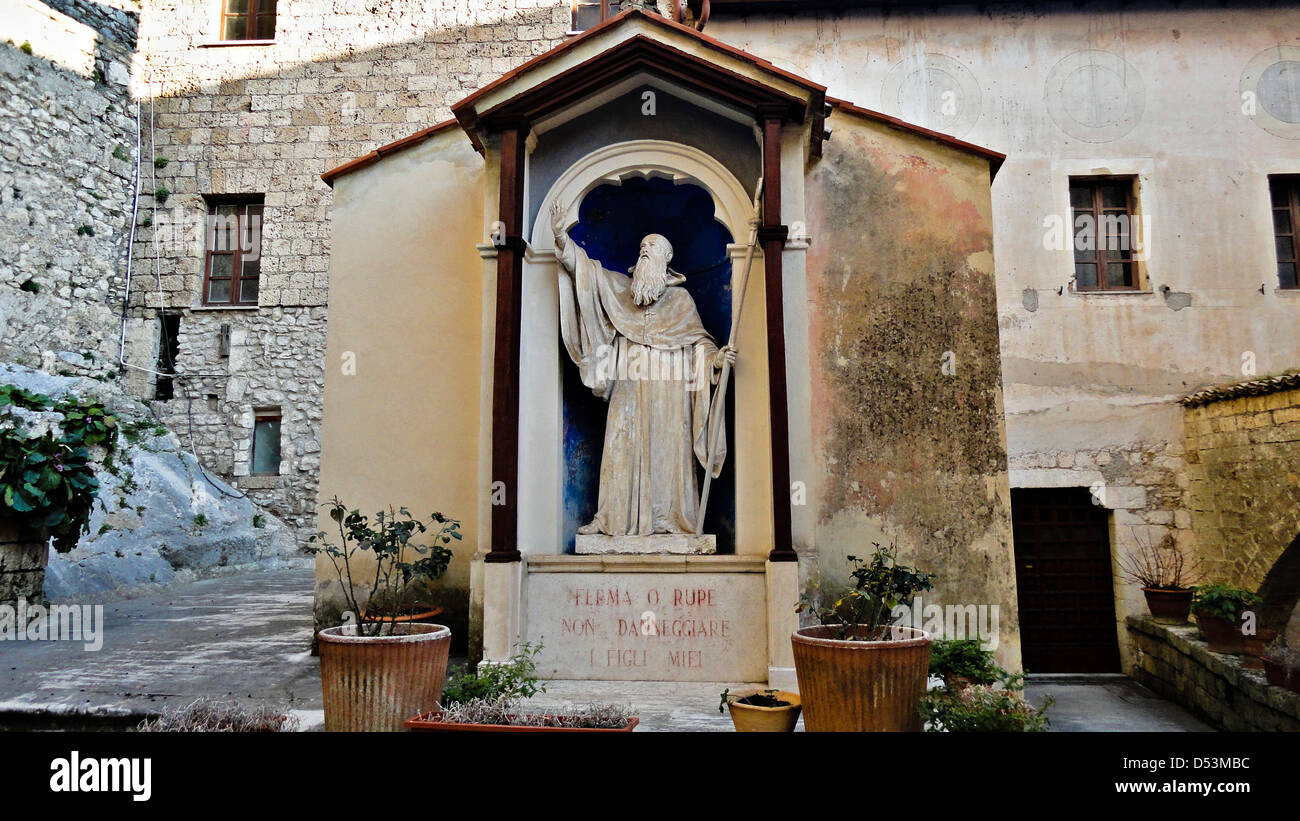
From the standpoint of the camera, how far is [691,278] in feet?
24.4

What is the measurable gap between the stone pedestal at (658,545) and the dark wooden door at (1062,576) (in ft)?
19.9

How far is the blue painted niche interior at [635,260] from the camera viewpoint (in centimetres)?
696

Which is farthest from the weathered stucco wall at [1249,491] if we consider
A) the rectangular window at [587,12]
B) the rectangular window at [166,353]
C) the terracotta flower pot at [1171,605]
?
the rectangular window at [166,353]

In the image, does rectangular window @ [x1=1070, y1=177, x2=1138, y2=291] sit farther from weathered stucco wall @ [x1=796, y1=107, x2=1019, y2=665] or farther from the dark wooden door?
weathered stucco wall @ [x1=796, y1=107, x2=1019, y2=665]

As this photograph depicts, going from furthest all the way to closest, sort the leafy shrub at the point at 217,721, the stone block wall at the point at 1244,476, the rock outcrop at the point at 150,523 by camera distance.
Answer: the rock outcrop at the point at 150,523
the stone block wall at the point at 1244,476
the leafy shrub at the point at 217,721

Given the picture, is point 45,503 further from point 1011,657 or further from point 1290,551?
point 1290,551

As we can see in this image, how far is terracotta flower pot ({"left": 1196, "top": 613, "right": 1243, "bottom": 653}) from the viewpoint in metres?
8.23

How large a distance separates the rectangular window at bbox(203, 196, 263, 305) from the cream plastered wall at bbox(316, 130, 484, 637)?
8027mm

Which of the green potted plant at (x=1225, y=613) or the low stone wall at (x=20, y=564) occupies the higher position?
the low stone wall at (x=20, y=564)

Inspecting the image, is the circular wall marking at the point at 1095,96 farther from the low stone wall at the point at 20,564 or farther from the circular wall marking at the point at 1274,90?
the low stone wall at the point at 20,564

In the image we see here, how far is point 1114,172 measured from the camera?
11141 mm

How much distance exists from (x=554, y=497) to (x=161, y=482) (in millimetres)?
8760

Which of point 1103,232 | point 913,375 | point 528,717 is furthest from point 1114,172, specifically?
point 528,717

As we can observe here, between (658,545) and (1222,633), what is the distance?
578cm
